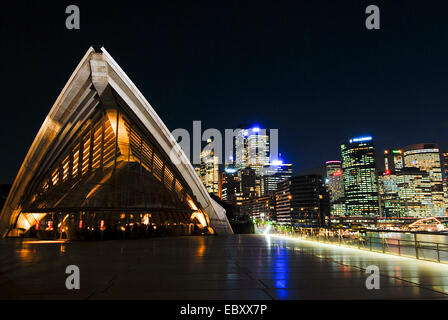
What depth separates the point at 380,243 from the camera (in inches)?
600

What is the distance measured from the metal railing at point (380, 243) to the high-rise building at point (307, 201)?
14962 cm

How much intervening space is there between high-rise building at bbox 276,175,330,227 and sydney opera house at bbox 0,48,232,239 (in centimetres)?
14511

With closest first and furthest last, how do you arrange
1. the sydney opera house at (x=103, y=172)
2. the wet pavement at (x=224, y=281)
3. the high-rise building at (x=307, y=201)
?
1. the wet pavement at (x=224, y=281)
2. the sydney opera house at (x=103, y=172)
3. the high-rise building at (x=307, y=201)

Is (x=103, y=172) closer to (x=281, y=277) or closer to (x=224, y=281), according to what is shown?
(x=224, y=281)

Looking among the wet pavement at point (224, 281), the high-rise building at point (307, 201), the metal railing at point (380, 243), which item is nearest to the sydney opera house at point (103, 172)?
the metal railing at point (380, 243)

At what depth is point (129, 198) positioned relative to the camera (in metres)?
27.1

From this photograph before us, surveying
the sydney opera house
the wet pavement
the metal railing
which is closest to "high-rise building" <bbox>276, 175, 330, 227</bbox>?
the sydney opera house

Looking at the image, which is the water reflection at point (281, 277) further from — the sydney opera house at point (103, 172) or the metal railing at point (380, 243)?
the sydney opera house at point (103, 172)

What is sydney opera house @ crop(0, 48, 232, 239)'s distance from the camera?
24750 millimetres

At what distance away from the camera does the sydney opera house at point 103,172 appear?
81.2 feet

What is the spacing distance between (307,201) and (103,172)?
15389 centimetres

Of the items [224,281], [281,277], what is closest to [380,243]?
[281,277]
